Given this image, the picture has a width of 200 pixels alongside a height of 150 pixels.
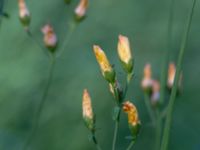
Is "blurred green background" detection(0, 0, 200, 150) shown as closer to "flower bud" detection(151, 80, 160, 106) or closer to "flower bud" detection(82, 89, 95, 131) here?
"flower bud" detection(151, 80, 160, 106)

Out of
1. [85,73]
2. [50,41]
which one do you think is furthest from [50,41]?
[85,73]

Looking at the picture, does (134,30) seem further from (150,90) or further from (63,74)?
(150,90)

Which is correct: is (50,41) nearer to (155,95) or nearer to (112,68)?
(155,95)

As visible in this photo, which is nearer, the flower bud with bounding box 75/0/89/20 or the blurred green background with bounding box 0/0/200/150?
the flower bud with bounding box 75/0/89/20

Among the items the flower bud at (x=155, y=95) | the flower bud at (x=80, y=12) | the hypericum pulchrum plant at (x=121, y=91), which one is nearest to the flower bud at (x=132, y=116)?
the hypericum pulchrum plant at (x=121, y=91)

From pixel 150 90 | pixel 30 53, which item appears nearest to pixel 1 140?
pixel 150 90

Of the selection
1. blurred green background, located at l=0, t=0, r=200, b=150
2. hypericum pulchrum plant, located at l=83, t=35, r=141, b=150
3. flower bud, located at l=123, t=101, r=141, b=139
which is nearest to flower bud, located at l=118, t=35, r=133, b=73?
hypericum pulchrum plant, located at l=83, t=35, r=141, b=150

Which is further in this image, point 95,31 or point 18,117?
point 95,31

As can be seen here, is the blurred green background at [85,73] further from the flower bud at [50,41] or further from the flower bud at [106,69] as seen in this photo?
the flower bud at [106,69]
